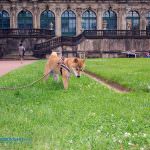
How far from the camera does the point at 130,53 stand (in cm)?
5788

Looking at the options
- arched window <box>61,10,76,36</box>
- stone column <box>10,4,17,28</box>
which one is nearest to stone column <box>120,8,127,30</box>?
arched window <box>61,10,76,36</box>

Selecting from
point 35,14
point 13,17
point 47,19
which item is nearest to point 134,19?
point 47,19

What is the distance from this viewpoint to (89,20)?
69688 millimetres

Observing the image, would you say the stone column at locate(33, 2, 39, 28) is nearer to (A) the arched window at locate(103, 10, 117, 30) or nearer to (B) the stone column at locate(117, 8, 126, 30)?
(A) the arched window at locate(103, 10, 117, 30)

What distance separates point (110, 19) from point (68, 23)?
670 cm

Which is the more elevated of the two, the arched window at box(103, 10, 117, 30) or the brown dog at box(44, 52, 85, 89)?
the arched window at box(103, 10, 117, 30)

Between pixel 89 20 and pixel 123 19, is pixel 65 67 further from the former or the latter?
pixel 89 20

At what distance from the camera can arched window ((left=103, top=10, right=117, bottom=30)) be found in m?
69.3

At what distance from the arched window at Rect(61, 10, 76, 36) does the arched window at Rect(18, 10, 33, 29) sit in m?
5.02

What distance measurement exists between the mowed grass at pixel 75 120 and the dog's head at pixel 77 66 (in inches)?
36.8

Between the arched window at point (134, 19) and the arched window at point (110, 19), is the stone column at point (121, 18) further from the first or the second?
the arched window at point (134, 19)

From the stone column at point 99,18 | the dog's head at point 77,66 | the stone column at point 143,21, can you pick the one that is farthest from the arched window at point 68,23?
the dog's head at point 77,66

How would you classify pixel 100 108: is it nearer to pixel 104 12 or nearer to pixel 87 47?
pixel 87 47

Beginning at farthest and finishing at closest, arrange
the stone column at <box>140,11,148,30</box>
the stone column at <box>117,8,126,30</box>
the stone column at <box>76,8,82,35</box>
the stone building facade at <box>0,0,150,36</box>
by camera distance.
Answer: the stone column at <box>140,11,148,30</box>, the stone column at <box>117,8,126,30</box>, the stone column at <box>76,8,82,35</box>, the stone building facade at <box>0,0,150,36</box>
